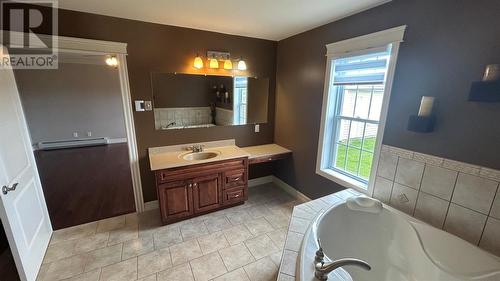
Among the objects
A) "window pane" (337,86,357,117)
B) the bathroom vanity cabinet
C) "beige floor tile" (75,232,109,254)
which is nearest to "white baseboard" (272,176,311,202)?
the bathroom vanity cabinet

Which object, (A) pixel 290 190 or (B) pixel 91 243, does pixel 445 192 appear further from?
(B) pixel 91 243

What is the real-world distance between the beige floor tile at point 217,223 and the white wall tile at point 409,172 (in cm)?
188

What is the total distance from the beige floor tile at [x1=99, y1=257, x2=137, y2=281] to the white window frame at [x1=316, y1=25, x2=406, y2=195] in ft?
7.50

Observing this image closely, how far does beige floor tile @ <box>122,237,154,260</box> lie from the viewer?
202cm

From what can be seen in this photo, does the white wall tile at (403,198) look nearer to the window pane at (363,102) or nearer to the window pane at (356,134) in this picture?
the window pane at (356,134)

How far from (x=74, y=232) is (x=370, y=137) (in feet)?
11.6

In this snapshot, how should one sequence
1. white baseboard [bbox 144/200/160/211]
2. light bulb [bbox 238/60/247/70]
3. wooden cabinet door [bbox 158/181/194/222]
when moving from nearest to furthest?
wooden cabinet door [bbox 158/181/194/222]
white baseboard [bbox 144/200/160/211]
light bulb [bbox 238/60/247/70]

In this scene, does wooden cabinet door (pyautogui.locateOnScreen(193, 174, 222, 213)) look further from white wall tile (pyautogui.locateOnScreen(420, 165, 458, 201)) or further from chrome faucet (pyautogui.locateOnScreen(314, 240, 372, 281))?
white wall tile (pyautogui.locateOnScreen(420, 165, 458, 201))

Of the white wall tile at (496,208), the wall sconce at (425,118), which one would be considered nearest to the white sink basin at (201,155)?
the wall sconce at (425,118)

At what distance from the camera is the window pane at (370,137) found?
214cm

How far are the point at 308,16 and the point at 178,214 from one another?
2720 mm

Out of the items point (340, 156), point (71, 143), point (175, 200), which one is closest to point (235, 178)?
point (175, 200)

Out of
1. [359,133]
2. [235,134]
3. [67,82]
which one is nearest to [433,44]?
[359,133]

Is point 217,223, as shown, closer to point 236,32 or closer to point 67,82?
point 236,32
